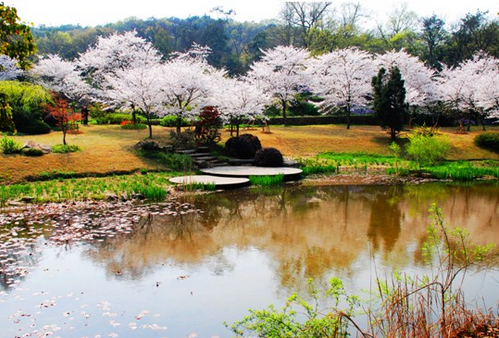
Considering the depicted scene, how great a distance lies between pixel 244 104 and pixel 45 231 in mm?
14446

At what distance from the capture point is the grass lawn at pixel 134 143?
1614 cm

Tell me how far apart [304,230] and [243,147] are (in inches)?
427

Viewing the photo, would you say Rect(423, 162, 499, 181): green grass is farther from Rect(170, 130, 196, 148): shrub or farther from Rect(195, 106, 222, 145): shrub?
Rect(170, 130, 196, 148): shrub

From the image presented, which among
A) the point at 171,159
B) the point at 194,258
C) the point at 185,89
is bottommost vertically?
the point at 194,258

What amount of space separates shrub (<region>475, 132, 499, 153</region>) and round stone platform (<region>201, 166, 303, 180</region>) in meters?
13.2

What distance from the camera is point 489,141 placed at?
25.2 meters

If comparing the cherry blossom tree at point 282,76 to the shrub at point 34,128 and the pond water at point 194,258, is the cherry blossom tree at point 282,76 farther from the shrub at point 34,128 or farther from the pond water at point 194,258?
the pond water at point 194,258

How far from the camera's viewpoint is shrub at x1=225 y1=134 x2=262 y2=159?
2066 cm

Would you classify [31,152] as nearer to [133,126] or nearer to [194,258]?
[133,126]

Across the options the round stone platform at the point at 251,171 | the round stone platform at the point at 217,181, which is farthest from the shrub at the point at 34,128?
the round stone platform at the point at 217,181

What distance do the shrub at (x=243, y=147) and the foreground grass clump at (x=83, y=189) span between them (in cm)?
566

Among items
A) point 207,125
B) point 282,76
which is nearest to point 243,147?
point 207,125

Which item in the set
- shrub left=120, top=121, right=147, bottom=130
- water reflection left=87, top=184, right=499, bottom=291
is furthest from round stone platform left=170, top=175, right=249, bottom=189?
shrub left=120, top=121, right=147, bottom=130

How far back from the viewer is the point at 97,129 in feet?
84.0
